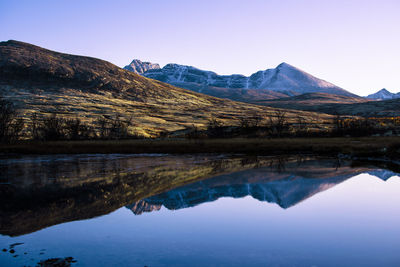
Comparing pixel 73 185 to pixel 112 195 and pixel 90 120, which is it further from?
pixel 90 120

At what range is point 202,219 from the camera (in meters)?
14.8

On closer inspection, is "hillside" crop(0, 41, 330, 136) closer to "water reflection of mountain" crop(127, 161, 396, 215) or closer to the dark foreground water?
"water reflection of mountain" crop(127, 161, 396, 215)

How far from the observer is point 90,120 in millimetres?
117562

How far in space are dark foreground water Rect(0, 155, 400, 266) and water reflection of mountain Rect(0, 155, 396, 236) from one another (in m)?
0.06

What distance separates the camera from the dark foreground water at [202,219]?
1032 centimetres

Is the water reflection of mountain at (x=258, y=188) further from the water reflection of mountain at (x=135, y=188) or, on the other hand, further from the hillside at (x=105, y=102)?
the hillside at (x=105, y=102)

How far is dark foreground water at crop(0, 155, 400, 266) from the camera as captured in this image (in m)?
10.3

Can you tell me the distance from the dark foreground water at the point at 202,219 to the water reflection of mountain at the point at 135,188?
0.06 meters

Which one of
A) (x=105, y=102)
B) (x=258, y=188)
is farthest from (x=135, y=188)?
(x=105, y=102)

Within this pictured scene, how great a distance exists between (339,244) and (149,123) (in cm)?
11144

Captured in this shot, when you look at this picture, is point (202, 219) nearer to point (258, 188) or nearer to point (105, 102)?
point (258, 188)

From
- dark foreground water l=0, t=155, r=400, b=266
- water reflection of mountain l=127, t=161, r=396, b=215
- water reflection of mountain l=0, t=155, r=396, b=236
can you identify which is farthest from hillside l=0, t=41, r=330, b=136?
dark foreground water l=0, t=155, r=400, b=266

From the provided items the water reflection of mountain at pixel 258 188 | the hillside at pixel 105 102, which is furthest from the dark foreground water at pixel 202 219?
the hillside at pixel 105 102

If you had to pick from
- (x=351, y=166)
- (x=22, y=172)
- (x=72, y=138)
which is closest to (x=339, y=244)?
(x=351, y=166)
